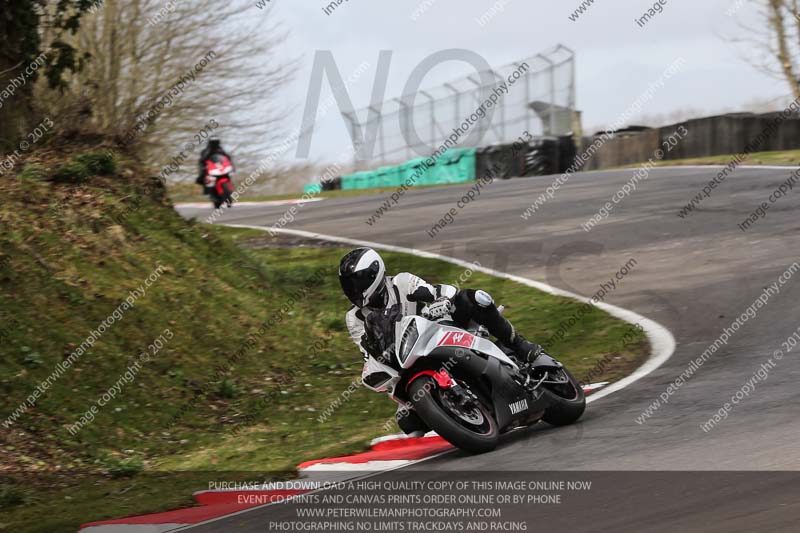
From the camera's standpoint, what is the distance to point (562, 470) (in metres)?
6.55

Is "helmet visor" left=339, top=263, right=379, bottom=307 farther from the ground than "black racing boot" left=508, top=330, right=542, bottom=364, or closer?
farther from the ground

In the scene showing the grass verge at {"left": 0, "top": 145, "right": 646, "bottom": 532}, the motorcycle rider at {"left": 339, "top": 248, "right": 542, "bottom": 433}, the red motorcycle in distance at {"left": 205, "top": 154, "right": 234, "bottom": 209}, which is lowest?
the grass verge at {"left": 0, "top": 145, "right": 646, "bottom": 532}

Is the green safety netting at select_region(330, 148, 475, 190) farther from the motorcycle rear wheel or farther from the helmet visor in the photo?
the helmet visor

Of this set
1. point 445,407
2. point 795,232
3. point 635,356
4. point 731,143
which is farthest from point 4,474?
point 731,143

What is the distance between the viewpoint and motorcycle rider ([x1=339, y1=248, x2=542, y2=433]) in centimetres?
749

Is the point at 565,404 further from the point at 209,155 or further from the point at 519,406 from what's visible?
the point at 209,155

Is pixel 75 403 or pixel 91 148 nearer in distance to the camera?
pixel 75 403

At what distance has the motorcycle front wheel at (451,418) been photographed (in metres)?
7.16

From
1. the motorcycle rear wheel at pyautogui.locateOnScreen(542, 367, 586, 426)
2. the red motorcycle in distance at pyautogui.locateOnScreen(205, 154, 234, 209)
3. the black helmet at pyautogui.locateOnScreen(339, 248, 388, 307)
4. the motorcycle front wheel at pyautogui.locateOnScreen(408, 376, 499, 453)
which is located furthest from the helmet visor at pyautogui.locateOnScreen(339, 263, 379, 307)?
the red motorcycle in distance at pyautogui.locateOnScreen(205, 154, 234, 209)

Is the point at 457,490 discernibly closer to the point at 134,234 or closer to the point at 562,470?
the point at 562,470

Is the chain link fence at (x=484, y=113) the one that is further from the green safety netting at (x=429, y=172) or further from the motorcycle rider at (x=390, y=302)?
the motorcycle rider at (x=390, y=302)

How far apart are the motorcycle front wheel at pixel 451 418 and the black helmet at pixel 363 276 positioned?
28.9 inches

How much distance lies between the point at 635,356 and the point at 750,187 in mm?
10713

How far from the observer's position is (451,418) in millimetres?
7273
